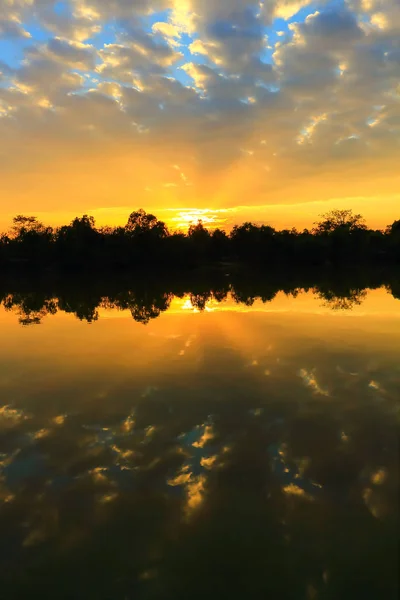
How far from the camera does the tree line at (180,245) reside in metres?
121

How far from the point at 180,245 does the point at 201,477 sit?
425 ft

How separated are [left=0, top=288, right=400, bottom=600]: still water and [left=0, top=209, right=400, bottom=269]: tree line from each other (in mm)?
109359

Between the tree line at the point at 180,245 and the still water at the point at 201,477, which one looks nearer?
the still water at the point at 201,477

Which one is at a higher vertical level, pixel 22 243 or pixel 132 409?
pixel 22 243

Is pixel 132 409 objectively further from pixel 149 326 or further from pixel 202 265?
pixel 202 265

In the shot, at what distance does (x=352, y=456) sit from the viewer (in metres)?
8.03

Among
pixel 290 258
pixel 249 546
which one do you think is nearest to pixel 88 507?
pixel 249 546

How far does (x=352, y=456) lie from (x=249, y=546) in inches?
136

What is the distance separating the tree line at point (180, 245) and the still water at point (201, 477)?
109 metres

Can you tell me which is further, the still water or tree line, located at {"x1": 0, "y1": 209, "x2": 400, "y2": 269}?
tree line, located at {"x1": 0, "y1": 209, "x2": 400, "y2": 269}

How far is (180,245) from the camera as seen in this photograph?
5305 inches

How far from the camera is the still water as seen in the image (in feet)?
17.0

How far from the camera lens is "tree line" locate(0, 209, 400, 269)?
396 feet

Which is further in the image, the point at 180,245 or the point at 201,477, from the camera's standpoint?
the point at 180,245
